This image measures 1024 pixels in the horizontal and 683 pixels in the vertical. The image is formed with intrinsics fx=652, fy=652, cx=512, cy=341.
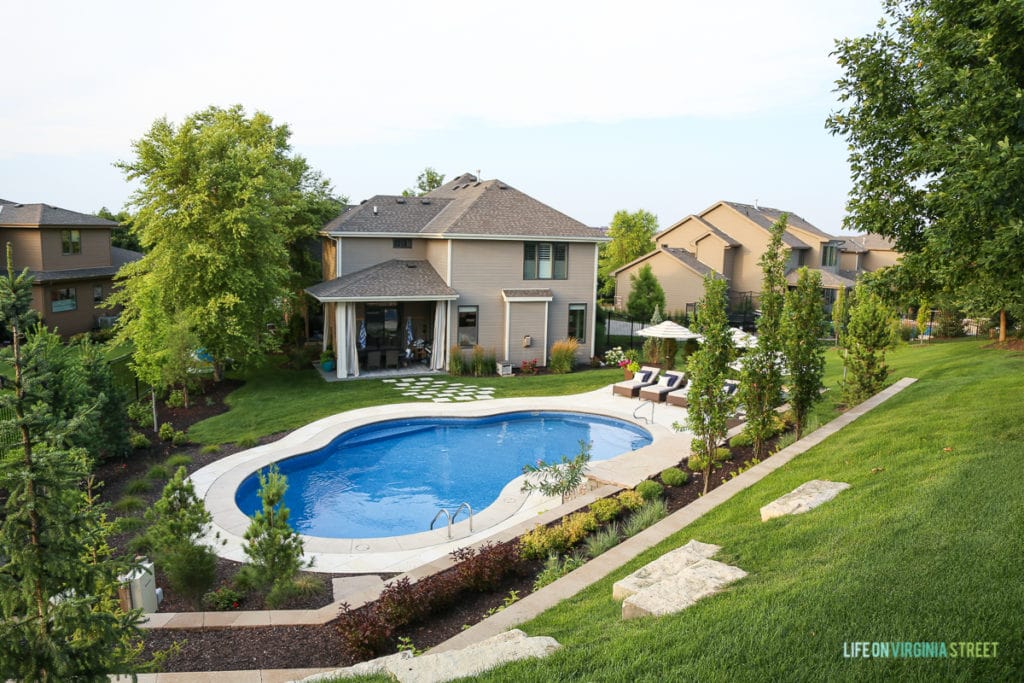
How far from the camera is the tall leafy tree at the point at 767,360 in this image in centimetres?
1159

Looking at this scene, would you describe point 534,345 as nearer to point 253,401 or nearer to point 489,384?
point 489,384

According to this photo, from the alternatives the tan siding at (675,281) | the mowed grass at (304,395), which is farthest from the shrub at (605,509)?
the tan siding at (675,281)

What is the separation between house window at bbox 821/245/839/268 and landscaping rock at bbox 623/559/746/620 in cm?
4014

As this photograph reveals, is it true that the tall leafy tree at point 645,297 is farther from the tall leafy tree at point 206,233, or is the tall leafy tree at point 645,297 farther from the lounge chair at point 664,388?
the tall leafy tree at point 206,233

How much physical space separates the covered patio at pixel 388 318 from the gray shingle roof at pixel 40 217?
1422 centimetres

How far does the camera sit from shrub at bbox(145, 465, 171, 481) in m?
13.1

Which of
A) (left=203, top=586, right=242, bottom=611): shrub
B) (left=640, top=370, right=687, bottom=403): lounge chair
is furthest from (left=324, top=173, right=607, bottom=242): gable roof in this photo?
(left=203, top=586, right=242, bottom=611): shrub

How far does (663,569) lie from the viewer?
6570 mm

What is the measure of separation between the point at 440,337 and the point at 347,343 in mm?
3369

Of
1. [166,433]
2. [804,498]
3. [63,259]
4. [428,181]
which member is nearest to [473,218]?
[166,433]

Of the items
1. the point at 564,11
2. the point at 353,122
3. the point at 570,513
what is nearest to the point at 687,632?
the point at 570,513

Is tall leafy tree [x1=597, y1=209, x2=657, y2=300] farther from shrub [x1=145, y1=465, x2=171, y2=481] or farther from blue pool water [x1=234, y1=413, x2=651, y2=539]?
shrub [x1=145, y1=465, x2=171, y2=481]

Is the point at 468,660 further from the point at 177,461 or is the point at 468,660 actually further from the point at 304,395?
the point at 304,395

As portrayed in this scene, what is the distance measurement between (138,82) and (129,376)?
9199 mm
